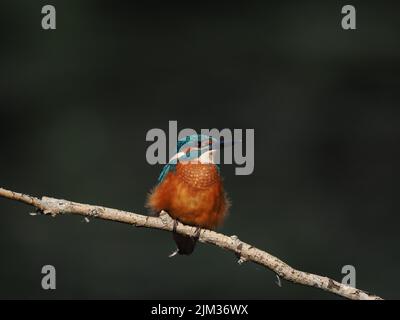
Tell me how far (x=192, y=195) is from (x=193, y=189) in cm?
2

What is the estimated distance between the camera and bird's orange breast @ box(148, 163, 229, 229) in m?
2.29

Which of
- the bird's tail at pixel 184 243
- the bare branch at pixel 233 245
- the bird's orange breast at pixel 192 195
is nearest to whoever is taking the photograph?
the bare branch at pixel 233 245

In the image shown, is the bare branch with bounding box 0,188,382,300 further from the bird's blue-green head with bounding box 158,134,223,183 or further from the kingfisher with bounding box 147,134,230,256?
the bird's blue-green head with bounding box 158,134,223,183

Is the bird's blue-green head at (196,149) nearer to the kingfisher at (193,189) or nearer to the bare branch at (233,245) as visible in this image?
the kingfisher at (193,189)

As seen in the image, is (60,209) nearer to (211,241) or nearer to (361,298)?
(211,241)

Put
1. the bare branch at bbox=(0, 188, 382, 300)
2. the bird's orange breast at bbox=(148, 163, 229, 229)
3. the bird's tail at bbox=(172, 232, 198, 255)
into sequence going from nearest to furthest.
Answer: the bare branch at bbox=(0, 188, 382, 300) → the bird's orange breast at bbox=(148, 163, 229, 229) → the bird's tail at bbox=(172, 232, 198, 255)

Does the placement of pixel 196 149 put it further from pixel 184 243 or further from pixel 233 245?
pixel 233 245

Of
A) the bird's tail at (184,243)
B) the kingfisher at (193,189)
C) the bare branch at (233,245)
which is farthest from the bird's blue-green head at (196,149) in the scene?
the bare branch at (233,245)

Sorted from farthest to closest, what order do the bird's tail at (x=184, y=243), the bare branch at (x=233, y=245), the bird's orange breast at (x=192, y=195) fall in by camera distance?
the bird's tail at (x=184, y=243) → the bird's orange breast at (x=192, y=195) → the bare branch at (x=233, y=245)

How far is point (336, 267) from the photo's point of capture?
4645mm

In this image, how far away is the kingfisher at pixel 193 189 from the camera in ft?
7.54

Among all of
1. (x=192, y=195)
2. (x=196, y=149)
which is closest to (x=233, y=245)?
(x=192, y=195)

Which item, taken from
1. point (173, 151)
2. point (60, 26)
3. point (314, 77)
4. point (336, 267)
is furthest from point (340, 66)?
point (173, 151)

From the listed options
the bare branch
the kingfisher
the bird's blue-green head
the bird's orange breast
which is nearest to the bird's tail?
the kingfisher
